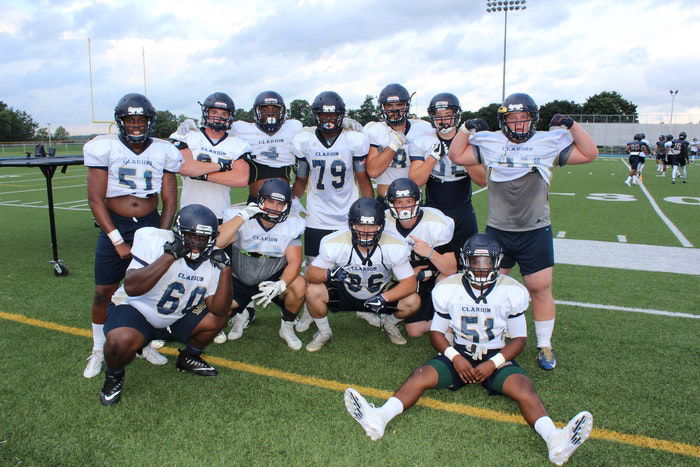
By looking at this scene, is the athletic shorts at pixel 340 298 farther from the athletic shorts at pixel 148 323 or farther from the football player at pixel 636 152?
the football player at pixel 636 152

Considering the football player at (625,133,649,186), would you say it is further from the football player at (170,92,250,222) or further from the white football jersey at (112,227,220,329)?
the white football jersey at (112,227,220,329)

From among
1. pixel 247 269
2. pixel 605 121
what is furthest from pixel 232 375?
pixel 605 121

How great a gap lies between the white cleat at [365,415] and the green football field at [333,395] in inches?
2.5

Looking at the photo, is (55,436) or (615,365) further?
(615,365)

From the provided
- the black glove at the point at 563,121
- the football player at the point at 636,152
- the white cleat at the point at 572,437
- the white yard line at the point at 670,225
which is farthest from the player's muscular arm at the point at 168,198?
the football player at the point at 636,152

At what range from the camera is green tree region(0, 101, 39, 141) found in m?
55.4

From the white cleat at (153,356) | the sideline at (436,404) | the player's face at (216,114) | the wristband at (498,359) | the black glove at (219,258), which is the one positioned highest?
the player's face at (216,114)

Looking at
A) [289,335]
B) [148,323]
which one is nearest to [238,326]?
[289,335]

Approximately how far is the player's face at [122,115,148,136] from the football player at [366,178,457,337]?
81.0 inches

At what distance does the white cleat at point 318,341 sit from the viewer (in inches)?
179

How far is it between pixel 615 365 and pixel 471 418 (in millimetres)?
1522

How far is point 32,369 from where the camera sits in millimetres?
4051

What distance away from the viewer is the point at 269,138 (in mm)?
5121

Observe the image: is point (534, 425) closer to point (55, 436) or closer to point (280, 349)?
point (280, 349)
